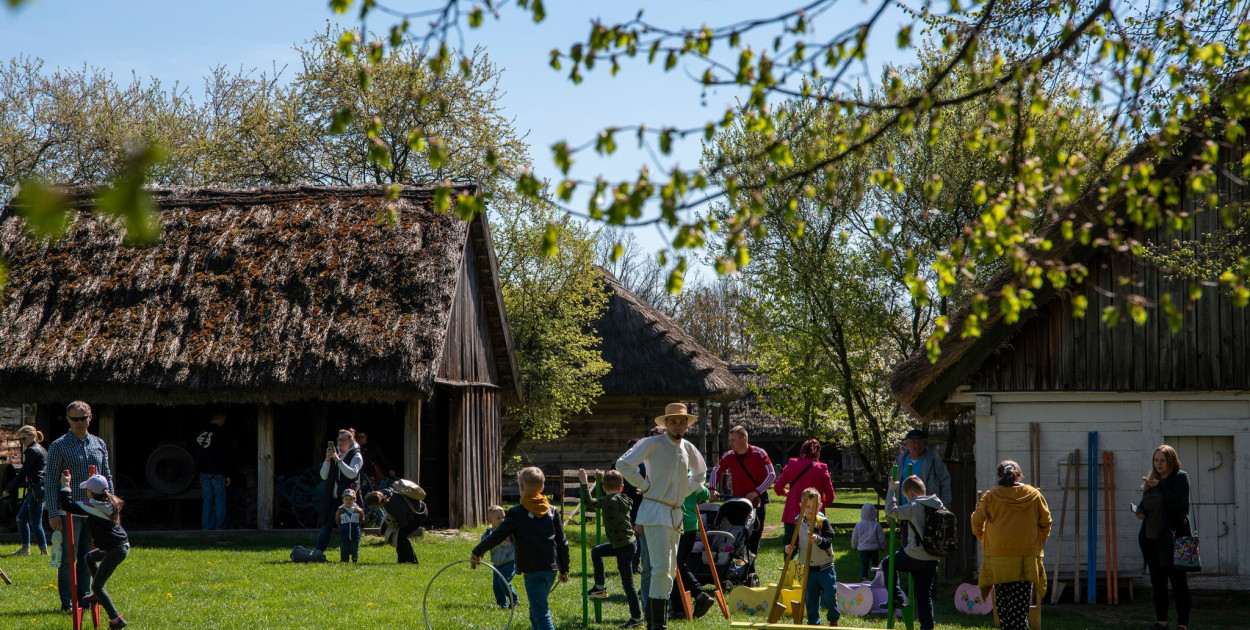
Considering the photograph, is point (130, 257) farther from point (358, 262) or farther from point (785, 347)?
point (785, 347)

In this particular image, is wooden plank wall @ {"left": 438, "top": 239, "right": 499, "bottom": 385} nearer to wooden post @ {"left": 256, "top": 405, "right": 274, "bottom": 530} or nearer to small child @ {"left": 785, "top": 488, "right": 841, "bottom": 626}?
wooden post @ {"left": 256, "top": 405, "right": 274, "bottom": 530}

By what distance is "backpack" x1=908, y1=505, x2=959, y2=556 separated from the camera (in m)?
8.33

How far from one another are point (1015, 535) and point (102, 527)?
6.63m

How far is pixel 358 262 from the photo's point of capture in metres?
17.1

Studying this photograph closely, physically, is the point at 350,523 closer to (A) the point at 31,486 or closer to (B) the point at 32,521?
(A) the point at 31,486

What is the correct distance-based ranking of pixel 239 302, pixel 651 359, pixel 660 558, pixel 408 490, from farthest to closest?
pixel 651 359, pixel 239 302, pixel 408 490, pixel 660 558

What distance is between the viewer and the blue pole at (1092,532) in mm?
11711

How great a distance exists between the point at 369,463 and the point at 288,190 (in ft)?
17.6

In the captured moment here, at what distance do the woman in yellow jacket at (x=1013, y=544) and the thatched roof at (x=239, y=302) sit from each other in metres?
8.81

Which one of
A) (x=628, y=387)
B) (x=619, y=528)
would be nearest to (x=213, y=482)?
Answer: (x=619, y=528)

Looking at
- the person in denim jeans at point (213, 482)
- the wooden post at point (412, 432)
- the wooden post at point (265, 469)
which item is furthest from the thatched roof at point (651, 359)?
the person in denim jeans at point (213, 482)

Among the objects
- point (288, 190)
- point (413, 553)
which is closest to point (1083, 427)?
point (413, 553)

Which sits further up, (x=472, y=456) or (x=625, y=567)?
(x=472, y=456)

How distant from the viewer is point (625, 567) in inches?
365
